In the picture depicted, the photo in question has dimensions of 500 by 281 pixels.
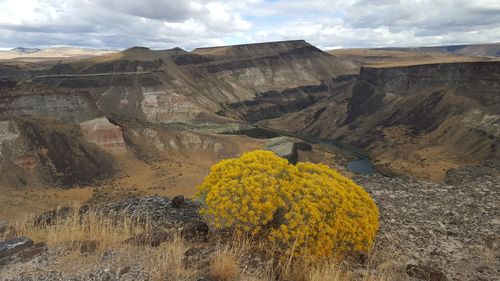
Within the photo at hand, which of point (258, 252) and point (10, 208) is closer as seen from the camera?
point (258, 252)

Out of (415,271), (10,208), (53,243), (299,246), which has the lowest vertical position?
(10,208)

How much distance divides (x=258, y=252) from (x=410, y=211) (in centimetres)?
1321

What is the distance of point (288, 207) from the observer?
36.1ft

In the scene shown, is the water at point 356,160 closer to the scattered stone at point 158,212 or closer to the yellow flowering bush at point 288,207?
the scattered stone at point 158,212

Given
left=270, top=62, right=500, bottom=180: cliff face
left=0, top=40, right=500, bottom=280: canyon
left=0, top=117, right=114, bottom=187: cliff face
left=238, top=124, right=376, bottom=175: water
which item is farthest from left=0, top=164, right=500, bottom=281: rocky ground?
left=238, top=124, right=376, bottom=175: water

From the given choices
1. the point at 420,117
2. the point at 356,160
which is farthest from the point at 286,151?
the point at 420,117

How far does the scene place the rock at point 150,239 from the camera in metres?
9.62

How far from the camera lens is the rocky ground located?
319 inches

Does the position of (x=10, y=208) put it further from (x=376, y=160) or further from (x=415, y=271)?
(x=376, y=160)

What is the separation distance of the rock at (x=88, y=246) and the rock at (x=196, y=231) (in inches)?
88.0

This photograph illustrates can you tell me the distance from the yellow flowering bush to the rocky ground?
734 mm

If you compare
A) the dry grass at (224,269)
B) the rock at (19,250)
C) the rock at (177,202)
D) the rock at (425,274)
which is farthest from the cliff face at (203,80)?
the dry grass at (224,269)

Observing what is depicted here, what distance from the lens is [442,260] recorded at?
47.6ft

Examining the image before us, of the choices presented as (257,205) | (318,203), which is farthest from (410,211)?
(257,205)
